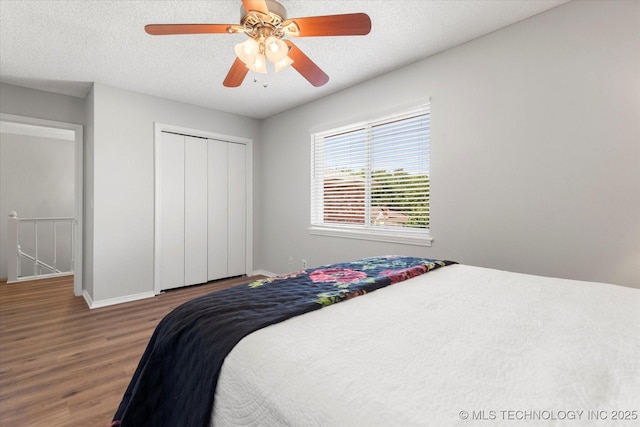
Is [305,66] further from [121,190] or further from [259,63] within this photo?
[121,190]

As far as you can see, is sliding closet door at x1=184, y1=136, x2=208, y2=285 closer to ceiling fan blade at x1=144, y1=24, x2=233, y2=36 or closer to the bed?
ceiling fan blade at x1=144, y1=24, x2=233, y2=36

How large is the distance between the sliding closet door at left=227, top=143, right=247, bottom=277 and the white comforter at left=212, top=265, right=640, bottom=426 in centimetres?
359

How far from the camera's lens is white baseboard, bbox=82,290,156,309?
10.8 feet

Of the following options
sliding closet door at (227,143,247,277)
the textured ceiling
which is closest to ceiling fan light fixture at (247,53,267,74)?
the textured ceiling

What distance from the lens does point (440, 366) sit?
73cm

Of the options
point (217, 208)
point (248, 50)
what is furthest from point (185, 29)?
point (217, 208)

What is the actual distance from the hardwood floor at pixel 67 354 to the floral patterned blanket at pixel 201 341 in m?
0.76

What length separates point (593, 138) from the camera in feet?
6.21

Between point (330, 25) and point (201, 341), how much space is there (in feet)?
5.32

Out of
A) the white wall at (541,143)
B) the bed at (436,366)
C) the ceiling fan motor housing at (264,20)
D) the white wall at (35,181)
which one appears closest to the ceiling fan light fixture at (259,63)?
the ceiling fan motor housing at (264,20)

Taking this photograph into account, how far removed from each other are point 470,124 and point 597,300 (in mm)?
1628

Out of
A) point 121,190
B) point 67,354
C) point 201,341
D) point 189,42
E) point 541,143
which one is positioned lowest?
point 67,354

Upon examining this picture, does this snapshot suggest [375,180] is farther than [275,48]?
Yes

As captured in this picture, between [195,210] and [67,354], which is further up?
[195,210]
